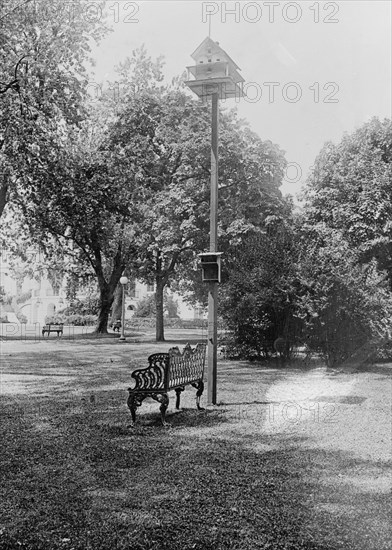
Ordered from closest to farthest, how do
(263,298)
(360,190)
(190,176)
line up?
(263,298), (360,190), (190,176)

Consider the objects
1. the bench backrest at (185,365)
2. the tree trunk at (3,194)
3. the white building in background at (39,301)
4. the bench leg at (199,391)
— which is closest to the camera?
the bench backrest at (185,365)

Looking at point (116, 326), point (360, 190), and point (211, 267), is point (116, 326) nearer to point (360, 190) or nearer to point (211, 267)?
point (360, 190)

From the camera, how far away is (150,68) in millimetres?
27344

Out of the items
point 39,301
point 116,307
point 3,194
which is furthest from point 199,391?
point 39,301

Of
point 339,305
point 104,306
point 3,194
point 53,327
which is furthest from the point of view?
point 53,327

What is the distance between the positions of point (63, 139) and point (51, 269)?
16323 millimetres

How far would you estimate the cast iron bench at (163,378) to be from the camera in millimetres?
7523

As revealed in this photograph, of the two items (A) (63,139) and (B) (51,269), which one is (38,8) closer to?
(A) (63,139)

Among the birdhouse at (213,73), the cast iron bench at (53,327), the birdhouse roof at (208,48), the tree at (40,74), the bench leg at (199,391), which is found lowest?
the bench leg at (199,391)

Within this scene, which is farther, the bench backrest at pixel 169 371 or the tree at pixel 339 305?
the tree at pixel 339 305

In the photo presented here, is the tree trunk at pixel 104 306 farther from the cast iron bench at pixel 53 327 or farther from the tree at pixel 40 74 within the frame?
the tree at pixel 40 74

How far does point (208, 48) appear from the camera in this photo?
9.18 meters

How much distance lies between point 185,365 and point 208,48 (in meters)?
4.63

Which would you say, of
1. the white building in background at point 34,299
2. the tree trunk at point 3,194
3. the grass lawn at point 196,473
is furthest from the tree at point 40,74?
the white building in background at point 34,299
